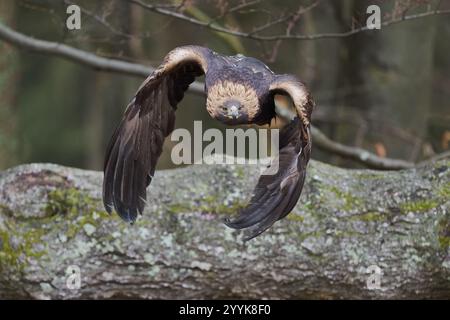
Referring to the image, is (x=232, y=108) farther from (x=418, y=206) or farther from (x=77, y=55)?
(x=77, y=55)

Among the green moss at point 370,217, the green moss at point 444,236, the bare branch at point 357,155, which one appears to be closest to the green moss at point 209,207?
the green moss at point 370,217

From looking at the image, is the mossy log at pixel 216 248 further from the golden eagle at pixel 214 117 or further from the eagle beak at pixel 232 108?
the eagle beak at pixel 232 108

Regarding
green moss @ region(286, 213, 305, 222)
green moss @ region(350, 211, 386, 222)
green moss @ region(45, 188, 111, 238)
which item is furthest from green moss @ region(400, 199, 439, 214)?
green moss @ region(45, 188, 111, 238)

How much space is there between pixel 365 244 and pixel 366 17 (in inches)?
78.6

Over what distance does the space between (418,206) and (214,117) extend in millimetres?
1329

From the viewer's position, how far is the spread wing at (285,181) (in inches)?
203

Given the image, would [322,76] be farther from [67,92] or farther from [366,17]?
[67,92]

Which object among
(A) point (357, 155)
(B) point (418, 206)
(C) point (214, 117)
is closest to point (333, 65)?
(A) point (357, 155)

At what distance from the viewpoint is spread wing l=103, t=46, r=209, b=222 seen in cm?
554

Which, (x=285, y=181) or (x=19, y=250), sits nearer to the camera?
(x=285, y=181)

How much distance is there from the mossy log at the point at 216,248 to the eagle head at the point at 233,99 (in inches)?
20.7

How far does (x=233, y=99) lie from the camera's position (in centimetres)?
570

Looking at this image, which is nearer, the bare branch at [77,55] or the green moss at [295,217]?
the green moss at [295,217]

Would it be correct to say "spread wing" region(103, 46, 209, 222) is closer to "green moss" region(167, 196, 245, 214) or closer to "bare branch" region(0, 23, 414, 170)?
"green moss" region(167, 196, 245, 214)
